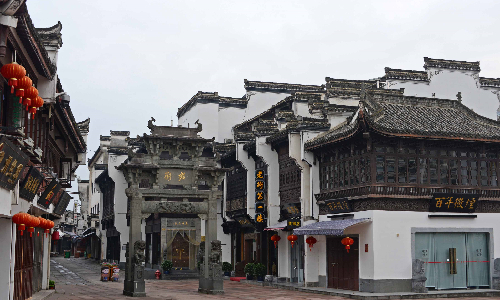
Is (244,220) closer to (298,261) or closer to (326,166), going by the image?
(298,261)

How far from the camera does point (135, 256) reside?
2645cm

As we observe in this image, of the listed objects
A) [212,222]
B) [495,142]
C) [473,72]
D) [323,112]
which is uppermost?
[473,72]

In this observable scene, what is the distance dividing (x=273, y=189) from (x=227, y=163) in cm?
744

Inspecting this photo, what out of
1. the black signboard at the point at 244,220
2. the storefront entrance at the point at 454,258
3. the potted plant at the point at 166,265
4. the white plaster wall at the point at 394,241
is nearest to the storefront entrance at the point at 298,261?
the black signboard at the point at 244,220

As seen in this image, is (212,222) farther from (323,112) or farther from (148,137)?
(323,112)

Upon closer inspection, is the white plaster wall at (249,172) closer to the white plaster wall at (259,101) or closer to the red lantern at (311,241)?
the red lantern at (311,241)

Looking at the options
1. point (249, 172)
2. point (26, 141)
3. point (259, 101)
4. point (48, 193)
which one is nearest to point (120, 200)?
point (259, 101)

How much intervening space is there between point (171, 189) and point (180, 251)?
15.4 meters

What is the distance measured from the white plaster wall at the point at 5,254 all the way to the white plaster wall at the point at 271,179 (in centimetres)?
1989

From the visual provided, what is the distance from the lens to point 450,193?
2616 cm

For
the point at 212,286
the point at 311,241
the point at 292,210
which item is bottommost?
the point at 212,286

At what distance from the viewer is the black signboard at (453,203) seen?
26141 millimetres

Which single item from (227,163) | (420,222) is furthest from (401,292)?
(227,163)

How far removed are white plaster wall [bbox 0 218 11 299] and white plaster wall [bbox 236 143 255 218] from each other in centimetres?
2091
